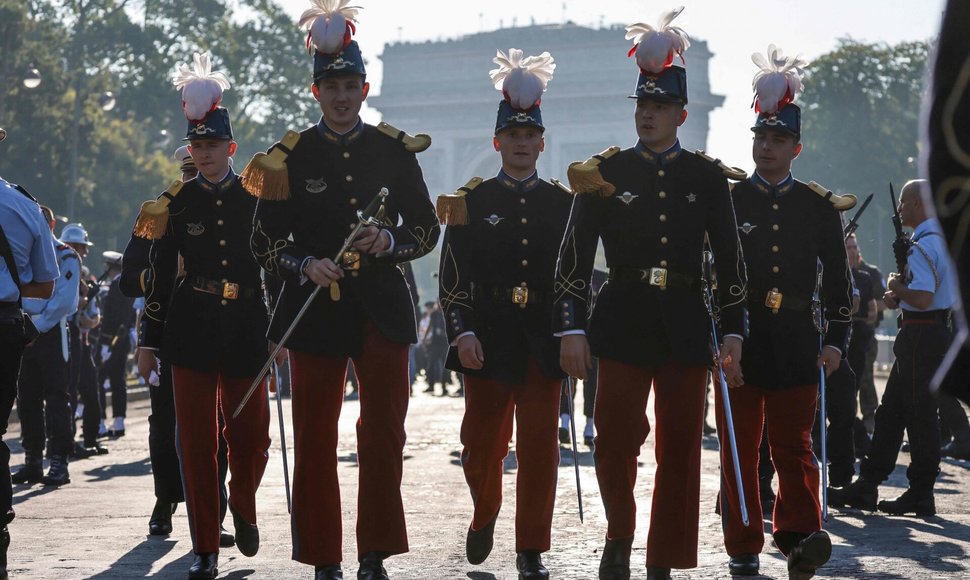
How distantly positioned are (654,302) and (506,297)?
1.18m

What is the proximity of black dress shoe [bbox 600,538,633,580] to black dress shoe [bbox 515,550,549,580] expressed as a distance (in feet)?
1.34

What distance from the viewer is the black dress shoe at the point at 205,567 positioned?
302 inches

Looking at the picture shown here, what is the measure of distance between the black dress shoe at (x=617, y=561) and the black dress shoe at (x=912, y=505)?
416cm

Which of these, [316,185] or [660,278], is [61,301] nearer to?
[316,185]

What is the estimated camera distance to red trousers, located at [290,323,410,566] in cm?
716

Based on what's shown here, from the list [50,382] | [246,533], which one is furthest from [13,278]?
[50,382]

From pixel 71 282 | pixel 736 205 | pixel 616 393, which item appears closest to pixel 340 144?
pixel 616 393

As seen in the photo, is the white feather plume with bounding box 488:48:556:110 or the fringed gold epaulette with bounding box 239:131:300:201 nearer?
the fringed gold epaulette with bounding box 239:131:300:201

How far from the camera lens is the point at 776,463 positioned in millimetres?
7879

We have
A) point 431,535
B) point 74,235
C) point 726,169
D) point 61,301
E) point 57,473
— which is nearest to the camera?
point 726,169

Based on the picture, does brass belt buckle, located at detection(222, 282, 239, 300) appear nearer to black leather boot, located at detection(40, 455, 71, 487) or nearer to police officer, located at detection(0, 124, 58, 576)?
police officer, located at detection(0, 124, 58, 576)

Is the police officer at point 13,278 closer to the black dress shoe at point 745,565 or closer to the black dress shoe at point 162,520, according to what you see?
the black dress shoe at point 162,520

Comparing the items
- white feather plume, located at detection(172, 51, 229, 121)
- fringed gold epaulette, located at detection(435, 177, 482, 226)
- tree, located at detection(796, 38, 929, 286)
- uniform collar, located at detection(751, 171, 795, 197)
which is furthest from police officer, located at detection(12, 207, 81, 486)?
tree, located at detection(796, 38, 929, 286)

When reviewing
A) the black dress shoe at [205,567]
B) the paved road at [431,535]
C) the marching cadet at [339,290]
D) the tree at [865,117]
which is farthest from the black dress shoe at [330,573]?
the tree at [865,117]
